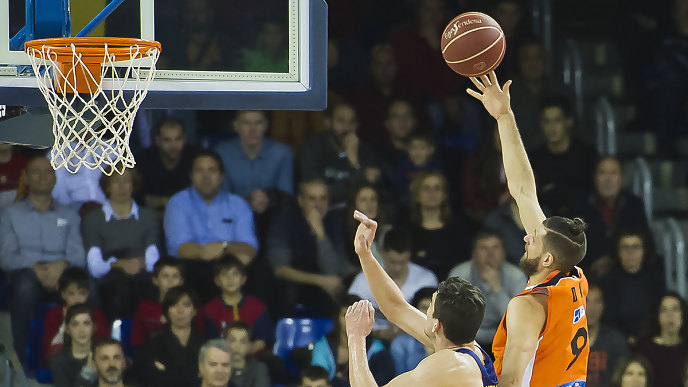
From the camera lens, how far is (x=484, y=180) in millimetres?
8156

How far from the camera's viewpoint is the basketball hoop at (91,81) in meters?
4.63

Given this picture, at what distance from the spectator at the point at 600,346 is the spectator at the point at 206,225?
240cm

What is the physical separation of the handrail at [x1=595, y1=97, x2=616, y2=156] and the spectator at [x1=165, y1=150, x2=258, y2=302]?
304 centimetres

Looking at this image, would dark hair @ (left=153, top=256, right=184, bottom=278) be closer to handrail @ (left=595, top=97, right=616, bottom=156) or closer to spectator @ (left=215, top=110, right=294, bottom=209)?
spectator @ (left=215, top=110, right=294, bottom=209)

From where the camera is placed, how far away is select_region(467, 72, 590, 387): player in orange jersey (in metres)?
4.27

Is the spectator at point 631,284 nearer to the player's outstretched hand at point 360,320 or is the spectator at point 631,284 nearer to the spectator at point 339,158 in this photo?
the spectator at point 339,158

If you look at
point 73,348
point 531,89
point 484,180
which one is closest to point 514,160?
point 484,180

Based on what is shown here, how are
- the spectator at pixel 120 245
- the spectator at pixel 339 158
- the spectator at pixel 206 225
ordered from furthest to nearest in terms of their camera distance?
the spectator at pixel 339 158 → the spectator at pixel 206 225 → the spectator at pixel 120 245

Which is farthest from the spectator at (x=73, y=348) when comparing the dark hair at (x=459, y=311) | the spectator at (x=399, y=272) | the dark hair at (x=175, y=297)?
the dark hair at (x=459, y=311)

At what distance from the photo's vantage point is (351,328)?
13.2ft

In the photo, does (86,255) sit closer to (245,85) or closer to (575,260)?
(245,85)

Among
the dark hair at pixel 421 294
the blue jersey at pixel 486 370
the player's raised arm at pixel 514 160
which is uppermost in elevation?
the player's raised arm at pixel 514 160

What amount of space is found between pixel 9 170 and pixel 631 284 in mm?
4445

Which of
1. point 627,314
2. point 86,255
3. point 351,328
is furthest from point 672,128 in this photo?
point 351,328
